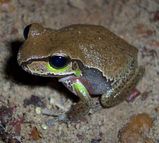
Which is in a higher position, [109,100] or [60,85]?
[109,100]

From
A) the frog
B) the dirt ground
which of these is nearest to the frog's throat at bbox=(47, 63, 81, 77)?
the frog

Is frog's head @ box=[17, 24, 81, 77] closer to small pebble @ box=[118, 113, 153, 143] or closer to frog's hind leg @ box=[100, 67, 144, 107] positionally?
frog's hind leg @ box=[100, 67, 144, 107]

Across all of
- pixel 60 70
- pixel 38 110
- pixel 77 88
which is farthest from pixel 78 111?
pixel 60 70

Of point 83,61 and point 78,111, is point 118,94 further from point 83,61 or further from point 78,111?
point 83,61

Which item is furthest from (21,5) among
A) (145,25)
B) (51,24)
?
(145,25)

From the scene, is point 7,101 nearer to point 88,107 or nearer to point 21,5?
point 88,107

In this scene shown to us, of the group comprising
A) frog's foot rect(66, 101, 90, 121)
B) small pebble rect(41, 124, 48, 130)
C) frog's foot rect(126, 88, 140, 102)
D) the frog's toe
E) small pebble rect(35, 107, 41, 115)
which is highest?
the frog's toe

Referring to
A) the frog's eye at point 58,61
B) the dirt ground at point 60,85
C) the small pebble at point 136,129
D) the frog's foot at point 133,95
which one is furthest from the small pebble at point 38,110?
the frog's foot at point 133,95
